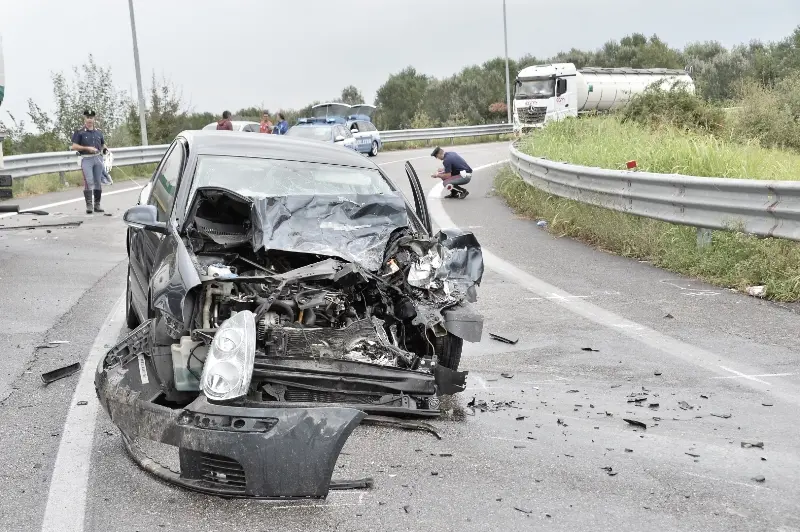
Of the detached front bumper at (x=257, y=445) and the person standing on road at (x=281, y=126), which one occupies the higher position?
the person standing on road at (x=281, y=126)

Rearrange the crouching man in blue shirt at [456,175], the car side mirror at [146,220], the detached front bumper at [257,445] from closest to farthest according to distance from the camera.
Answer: the detached front bumper at [257,445]
the car side mirror at [146,220]
the crouching man in blue shirt at [456,175]

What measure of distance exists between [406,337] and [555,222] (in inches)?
330

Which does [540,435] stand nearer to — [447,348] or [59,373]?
[447,348]

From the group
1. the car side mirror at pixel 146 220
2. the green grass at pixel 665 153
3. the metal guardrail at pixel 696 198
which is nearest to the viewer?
the car side mirror at pixel 146 220

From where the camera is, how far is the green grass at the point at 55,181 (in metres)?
21.5

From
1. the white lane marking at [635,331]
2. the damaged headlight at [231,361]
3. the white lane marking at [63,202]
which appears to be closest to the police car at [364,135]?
the white lane marking at [63,202]

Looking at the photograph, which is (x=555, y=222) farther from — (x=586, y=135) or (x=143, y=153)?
(x=143, y=153)

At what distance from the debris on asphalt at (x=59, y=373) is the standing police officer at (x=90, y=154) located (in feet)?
35.0

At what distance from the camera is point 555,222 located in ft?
45.2

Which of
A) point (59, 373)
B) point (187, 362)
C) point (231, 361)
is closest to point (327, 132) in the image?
point (59, 373)

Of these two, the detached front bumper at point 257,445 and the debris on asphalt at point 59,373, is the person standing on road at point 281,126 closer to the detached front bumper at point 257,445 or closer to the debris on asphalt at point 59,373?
the debris on asphalt at point 59,373

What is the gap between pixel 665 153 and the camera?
13914mm

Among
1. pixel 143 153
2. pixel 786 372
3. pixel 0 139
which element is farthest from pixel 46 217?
pixel 786 372

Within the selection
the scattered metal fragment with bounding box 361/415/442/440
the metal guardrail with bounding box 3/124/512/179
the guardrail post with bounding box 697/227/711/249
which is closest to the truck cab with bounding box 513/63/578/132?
the metal guardrail with bounding box 3/124/512/179
